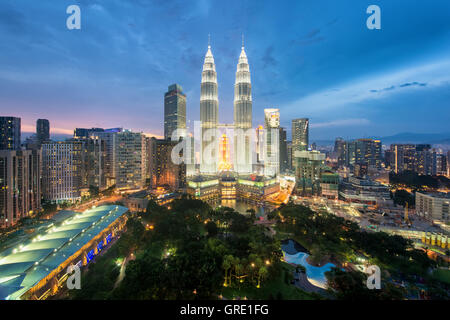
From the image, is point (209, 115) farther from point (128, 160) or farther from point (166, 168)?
point (128, 160)

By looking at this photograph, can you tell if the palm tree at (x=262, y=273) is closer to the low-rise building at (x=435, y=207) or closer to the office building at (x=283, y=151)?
the low-rise building at (x=435, y=207)

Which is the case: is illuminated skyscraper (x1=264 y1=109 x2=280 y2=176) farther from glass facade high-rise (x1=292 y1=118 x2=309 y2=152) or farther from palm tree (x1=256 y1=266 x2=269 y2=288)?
palm tree (x1=256 y1=266 x2=269 y2=288)

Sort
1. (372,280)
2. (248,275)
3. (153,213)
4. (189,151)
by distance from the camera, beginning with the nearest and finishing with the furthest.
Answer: (372,280), (248,275), (153,213), (189,151)

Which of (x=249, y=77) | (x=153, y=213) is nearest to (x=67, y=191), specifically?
(x=153, y=213)

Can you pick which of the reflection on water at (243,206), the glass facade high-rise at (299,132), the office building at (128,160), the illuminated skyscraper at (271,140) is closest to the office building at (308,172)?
the reflection on water at (243,206)

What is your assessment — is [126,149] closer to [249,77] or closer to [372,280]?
[249,77]
